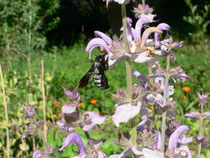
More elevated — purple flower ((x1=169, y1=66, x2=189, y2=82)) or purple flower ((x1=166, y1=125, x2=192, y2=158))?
purple flower ((x1=169, y1=66, x2=189, y2=82))

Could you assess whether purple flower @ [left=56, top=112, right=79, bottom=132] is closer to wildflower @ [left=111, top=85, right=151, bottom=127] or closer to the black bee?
wildflower @ [left=111, top=85, right=151, bottom=127]

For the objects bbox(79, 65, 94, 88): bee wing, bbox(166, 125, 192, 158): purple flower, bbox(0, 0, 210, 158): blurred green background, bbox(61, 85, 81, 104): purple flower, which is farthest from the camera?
bbox(0, 0, 210, 158): blurred green background

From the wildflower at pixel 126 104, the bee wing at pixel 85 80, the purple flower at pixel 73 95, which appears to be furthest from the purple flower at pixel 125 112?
the bee wing at pixel 85 80

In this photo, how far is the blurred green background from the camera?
211cm

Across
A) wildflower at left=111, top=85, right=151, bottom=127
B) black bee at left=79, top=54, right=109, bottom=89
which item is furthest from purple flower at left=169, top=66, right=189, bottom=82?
black bee at left=79, top=54, right=109, bottom=89

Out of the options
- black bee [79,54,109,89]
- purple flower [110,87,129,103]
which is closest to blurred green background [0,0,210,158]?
purple flower [110,87,129,103]

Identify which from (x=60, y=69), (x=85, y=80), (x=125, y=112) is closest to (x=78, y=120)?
(x=125, y=112)

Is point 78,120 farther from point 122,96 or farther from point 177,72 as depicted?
point 177,72

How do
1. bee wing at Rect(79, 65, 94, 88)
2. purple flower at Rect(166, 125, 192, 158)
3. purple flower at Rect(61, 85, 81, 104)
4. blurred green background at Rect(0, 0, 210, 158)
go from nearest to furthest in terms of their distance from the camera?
purple flower at Rect(61, 85, 81, 104) < purple flower at Rect(166, 125, 192, 158) < bee wing at Rect(79, 65, 94, 88) < blurred green background at Rect(0, 0, 210, 158)

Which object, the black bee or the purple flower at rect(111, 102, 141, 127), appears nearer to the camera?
the purple flower at rect(111, 102, 141, 127)

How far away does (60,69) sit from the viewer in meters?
5.11

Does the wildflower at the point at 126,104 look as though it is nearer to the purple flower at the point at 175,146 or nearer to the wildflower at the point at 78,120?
the wildflower at the point at 78,120

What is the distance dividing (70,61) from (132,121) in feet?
17.0

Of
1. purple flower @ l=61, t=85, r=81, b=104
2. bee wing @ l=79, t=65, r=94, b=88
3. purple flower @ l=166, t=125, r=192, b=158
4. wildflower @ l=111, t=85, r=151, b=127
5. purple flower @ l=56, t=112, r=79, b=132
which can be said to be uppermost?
bee wing @ l=79, t=65, r=94, b=88
